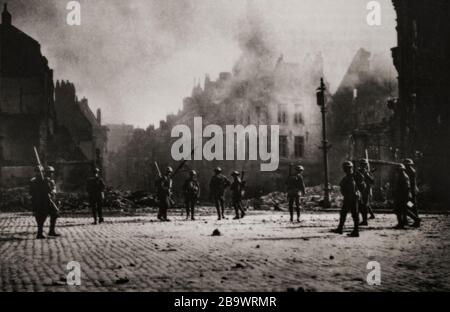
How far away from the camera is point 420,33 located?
29812mm

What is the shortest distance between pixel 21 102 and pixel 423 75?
28.2 meters

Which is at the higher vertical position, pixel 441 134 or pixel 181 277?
pixel 441 134

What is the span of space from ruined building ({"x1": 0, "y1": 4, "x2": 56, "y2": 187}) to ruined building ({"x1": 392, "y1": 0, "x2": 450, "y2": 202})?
23.2 metres

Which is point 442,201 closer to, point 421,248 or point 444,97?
point 444,97

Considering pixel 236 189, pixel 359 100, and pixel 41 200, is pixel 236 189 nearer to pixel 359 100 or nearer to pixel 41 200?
pixel 41 200

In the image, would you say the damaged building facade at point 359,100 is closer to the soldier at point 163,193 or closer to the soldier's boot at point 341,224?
the soldier at point 163,193

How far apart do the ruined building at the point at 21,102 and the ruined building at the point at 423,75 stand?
23.2 meters

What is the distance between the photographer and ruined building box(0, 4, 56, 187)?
3384 centimetres

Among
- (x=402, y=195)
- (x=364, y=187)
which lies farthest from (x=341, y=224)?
(x=364, y=187)

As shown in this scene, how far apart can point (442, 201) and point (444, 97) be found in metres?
7.16

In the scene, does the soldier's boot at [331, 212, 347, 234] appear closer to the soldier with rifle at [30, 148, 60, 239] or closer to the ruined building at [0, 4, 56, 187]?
the soldier with rifle at [30, 148, 60, 239]

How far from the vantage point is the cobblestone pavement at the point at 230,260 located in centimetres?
649
